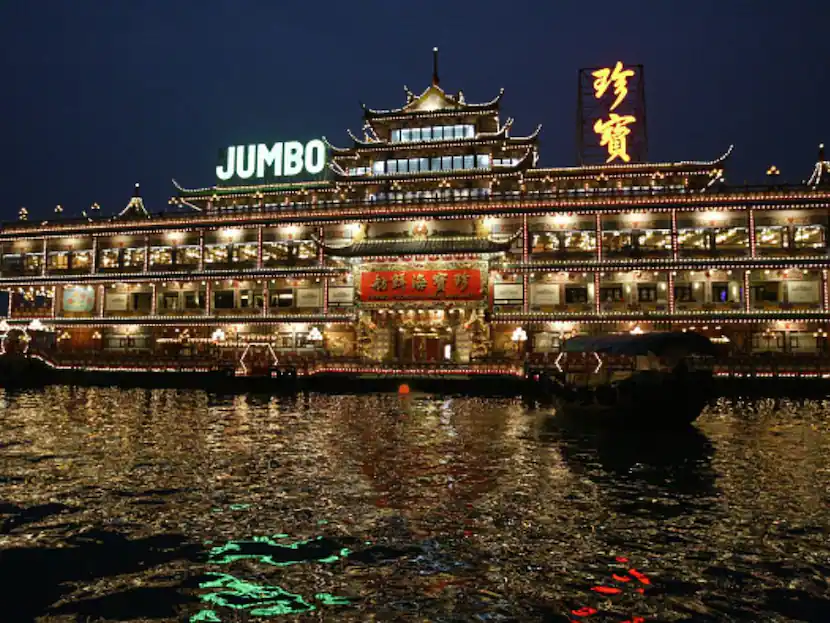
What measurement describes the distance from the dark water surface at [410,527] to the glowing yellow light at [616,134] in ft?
119

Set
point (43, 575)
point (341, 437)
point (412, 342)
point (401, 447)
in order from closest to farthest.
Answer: point (43, 575) → point (401, 447) → point (341, 437) → point (412, 342)

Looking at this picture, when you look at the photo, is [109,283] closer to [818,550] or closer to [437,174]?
[437,174]

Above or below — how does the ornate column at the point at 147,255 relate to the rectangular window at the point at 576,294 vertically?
above

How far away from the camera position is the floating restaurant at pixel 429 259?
42500 mm

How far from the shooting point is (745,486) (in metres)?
11.6

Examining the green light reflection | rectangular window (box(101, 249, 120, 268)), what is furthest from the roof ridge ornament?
the green light reflection

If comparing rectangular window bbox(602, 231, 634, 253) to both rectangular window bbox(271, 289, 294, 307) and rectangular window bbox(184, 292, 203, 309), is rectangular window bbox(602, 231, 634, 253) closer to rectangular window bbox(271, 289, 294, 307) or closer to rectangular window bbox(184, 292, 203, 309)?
rectangular window bbox(271, 289, 294, 307)

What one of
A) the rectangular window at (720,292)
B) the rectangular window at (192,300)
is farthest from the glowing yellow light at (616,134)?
the rectangular window at (192,300)

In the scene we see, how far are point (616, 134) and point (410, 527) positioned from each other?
158 feet

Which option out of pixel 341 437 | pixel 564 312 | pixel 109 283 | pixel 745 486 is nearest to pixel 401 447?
pixel 341 437

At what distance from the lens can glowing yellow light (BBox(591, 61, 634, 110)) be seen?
5041 cm

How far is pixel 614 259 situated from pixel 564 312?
534cm

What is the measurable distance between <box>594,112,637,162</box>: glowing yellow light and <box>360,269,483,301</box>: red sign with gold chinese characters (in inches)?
669

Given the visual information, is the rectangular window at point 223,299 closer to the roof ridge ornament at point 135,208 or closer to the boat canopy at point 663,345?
the roof ridge ornament at point 135,208
